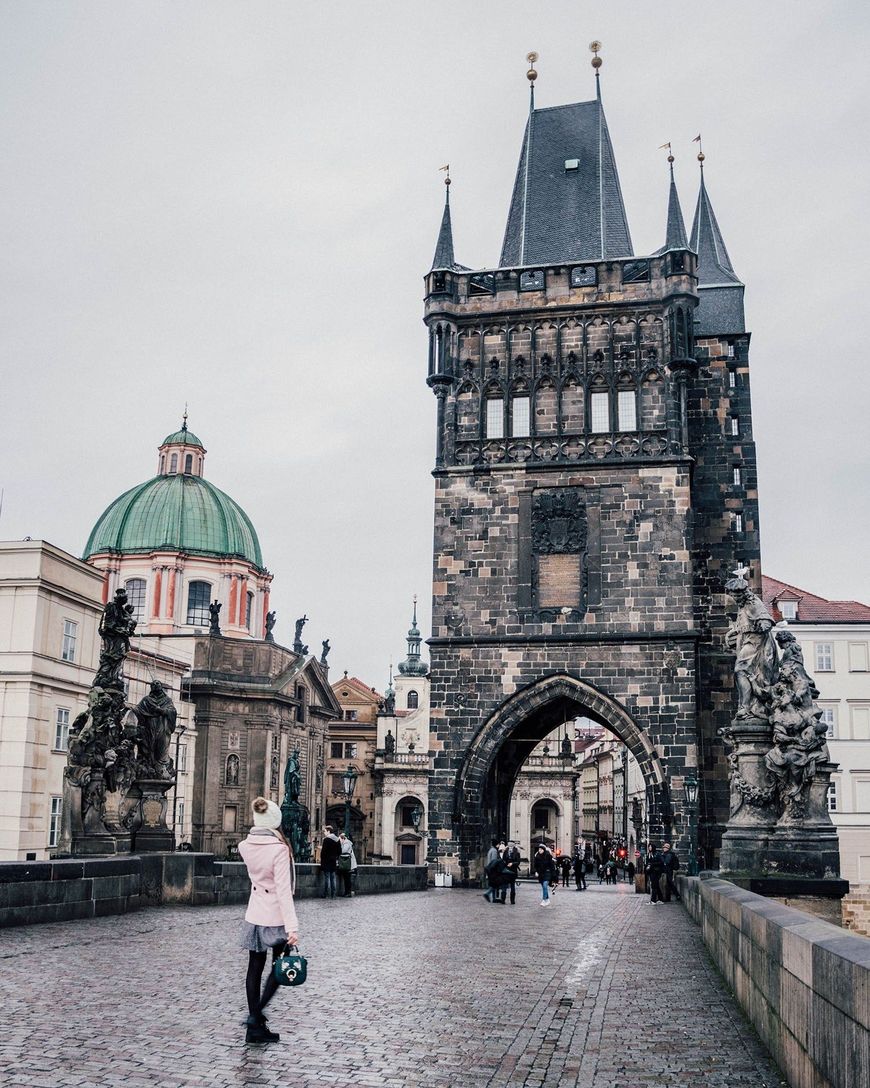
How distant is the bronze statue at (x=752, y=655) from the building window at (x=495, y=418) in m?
18.9

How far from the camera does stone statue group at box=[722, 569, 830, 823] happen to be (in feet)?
48.8

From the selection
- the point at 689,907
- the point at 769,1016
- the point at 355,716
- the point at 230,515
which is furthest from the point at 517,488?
the point at 355,716

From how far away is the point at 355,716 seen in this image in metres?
94.4

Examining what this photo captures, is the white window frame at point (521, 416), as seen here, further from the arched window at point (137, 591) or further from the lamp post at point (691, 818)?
the arched window at point (137, 591)

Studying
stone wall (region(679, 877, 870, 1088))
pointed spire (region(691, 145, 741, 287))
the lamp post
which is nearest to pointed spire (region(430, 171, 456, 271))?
pointed spire (region(691, 145, 741, 287))

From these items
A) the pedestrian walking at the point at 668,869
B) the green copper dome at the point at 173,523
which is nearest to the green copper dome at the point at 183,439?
the green copper dome at the point at 173,523

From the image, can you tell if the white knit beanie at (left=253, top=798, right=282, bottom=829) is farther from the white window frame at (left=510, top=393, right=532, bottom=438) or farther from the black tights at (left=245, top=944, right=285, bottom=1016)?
the white window frame at (left=510, top=393, right=532, bottom=438)

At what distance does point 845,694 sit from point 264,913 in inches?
1734

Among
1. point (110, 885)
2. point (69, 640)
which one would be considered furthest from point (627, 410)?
point (110, 885)

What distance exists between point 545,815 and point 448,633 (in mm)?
53424

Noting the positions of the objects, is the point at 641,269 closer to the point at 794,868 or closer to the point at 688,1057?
the point at 794,868

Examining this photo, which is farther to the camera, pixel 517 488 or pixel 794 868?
pixel 517 488

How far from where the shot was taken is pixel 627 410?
33875 millimetres

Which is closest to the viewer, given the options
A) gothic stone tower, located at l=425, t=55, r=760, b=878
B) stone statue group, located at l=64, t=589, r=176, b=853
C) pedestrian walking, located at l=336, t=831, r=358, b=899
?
stone statue group, located at l=64, t=589, r=176, b=853
